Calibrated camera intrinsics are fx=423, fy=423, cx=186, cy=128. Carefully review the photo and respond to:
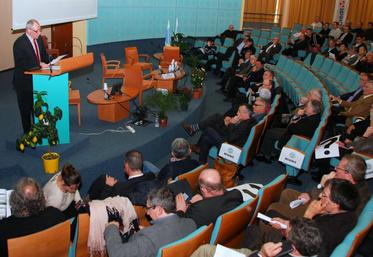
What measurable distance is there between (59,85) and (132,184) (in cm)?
199

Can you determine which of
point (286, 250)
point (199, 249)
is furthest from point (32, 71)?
point (286, 250)

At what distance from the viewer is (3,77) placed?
8.59 meters

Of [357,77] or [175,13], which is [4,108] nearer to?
[357,77]

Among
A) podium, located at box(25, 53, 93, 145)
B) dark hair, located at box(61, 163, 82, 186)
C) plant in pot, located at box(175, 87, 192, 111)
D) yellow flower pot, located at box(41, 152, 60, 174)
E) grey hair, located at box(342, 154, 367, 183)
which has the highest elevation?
podium, located at box(25, 53, 93, 145)

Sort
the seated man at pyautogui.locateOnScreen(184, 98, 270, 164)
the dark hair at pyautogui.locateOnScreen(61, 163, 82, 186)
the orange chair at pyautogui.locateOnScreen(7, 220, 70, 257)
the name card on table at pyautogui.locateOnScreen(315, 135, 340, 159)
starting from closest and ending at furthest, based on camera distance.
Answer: the orange chair at pyautogui.locateOnScreen(7, 220, 70, 257), the dark hair at pyautogui.locateOnScreen(61, 163, 82, 186), the name card on table at pyautogui.locateOnScreen(315, 135, 340, 159), the seated man at pyautogui.locateOnScreen(184, 98, 270, 164)

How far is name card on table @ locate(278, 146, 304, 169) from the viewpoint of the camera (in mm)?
4977

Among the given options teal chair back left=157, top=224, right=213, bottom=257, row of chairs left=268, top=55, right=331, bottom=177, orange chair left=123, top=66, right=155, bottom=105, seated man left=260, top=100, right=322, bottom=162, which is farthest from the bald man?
orange chair left=123, top=66, right=155, bottom=105

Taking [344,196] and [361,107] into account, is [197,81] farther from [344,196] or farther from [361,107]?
[344,196]

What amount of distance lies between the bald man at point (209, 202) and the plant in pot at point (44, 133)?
1875 millimetres

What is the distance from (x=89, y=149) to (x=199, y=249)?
317 centimetres

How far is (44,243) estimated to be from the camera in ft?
8.79

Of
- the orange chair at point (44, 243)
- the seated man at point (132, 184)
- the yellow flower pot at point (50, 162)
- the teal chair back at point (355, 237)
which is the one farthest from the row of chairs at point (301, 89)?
the orange chair at point (44, 243)

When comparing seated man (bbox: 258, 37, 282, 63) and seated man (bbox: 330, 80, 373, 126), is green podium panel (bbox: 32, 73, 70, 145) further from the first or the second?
seated man (bbox: 258, 37, 282, 63)

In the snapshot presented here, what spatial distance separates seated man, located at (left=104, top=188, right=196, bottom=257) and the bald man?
214mm
